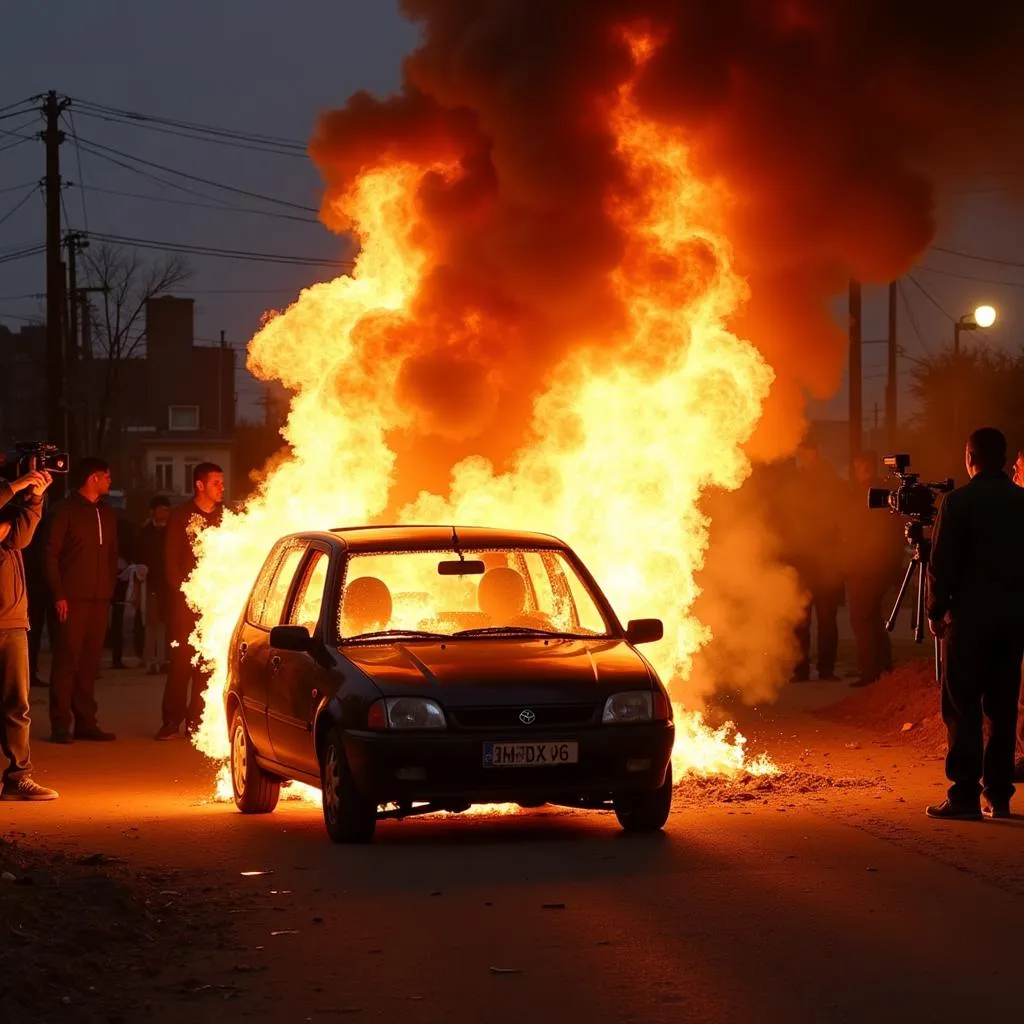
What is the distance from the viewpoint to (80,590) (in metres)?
15.6

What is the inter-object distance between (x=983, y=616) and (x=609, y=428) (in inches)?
187

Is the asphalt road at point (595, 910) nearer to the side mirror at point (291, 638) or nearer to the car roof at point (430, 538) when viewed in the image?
the side mirror at point (291, 638)

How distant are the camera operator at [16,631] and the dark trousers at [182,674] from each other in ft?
11.5

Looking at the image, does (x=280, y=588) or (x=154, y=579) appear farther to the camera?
(x=154, y=579)

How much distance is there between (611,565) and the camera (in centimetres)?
1414

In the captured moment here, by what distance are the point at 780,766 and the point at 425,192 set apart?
17.6 ft

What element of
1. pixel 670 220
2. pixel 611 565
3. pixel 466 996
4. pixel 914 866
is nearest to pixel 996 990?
pixel 466 996

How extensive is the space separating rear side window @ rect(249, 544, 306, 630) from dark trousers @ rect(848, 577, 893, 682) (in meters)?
7.99

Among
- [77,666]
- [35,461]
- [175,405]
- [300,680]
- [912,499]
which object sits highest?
[175,405]

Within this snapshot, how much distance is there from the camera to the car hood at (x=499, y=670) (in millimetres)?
9375

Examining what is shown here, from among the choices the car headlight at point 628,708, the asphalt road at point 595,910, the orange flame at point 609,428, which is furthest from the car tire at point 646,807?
the orange flame at point 609,428

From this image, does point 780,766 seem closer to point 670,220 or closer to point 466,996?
point 670,220

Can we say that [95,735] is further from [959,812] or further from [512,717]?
[959,812]

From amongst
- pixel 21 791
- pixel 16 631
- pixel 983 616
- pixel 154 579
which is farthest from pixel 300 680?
pixel 154 579
